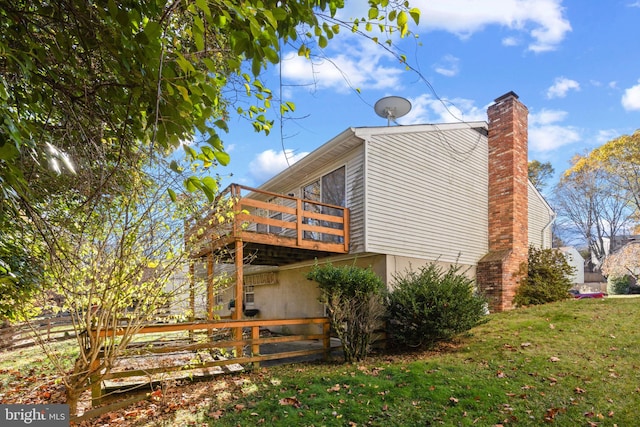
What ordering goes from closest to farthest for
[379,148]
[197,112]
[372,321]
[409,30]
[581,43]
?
1. [197,112]
2. [409,30]
3. [372,321]
4. [581,43]
5. [379,148]

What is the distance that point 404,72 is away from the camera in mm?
2939

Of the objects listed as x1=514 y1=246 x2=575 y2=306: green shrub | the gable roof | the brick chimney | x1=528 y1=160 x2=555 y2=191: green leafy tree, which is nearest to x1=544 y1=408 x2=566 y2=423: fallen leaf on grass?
the gable roof

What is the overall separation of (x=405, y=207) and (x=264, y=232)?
403 cm

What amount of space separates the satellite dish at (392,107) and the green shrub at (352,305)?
579cm

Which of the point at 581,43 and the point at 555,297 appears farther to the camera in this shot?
the point at 555,297

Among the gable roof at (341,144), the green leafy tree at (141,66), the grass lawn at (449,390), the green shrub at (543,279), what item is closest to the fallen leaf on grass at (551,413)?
the grass lawn at (449,390)

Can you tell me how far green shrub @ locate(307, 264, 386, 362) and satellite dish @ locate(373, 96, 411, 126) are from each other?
228 inches

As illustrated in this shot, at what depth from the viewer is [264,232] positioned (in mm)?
10180

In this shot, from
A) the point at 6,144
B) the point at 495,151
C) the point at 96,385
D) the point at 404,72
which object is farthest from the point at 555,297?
the point at 6,144

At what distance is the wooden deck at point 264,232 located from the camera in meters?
6.91

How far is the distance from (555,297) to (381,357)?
702 centimetres

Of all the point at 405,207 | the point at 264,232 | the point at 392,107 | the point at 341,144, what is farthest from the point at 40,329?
the point at 392,107

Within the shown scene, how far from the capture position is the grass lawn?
4.42 m

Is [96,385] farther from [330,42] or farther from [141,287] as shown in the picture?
[330,42]
